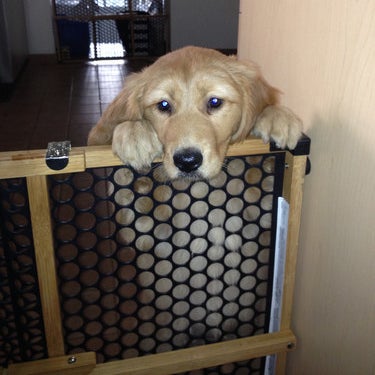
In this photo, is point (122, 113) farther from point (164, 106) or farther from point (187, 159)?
point (187, 159)

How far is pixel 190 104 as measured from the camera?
1.34 meters

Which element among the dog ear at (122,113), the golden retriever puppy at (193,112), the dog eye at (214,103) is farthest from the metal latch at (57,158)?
the dog eye at (214,103)

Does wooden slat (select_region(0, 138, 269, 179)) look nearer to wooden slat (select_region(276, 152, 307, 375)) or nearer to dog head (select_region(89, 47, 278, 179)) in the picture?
dog head (select_region(89, 47, 278, 179))

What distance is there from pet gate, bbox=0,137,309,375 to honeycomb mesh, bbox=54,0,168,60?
562 cm

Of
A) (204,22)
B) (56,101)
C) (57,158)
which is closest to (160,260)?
A: (57,158)

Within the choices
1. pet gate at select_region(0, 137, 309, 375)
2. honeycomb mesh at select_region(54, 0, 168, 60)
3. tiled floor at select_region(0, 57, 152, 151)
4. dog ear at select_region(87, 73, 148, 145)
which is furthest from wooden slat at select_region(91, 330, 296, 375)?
honeycomb mesh at select_region(54, 0, 168, 60)

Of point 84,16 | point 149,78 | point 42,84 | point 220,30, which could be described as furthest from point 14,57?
point 149,78

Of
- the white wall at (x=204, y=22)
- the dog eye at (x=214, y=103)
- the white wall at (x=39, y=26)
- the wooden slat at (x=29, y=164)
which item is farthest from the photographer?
the white wall at (x=204, y=22)

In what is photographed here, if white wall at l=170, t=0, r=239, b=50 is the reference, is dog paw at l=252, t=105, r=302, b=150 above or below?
above

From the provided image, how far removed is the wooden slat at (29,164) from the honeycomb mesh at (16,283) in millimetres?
32

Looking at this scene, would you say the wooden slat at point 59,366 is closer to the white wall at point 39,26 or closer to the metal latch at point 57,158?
the metal latch at point 57,158

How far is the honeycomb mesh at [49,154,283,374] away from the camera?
1084 mm

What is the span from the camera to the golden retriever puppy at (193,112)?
119 cm

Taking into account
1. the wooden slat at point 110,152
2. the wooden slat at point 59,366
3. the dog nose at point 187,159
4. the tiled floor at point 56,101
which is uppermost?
the wooden slat at point 110,152
